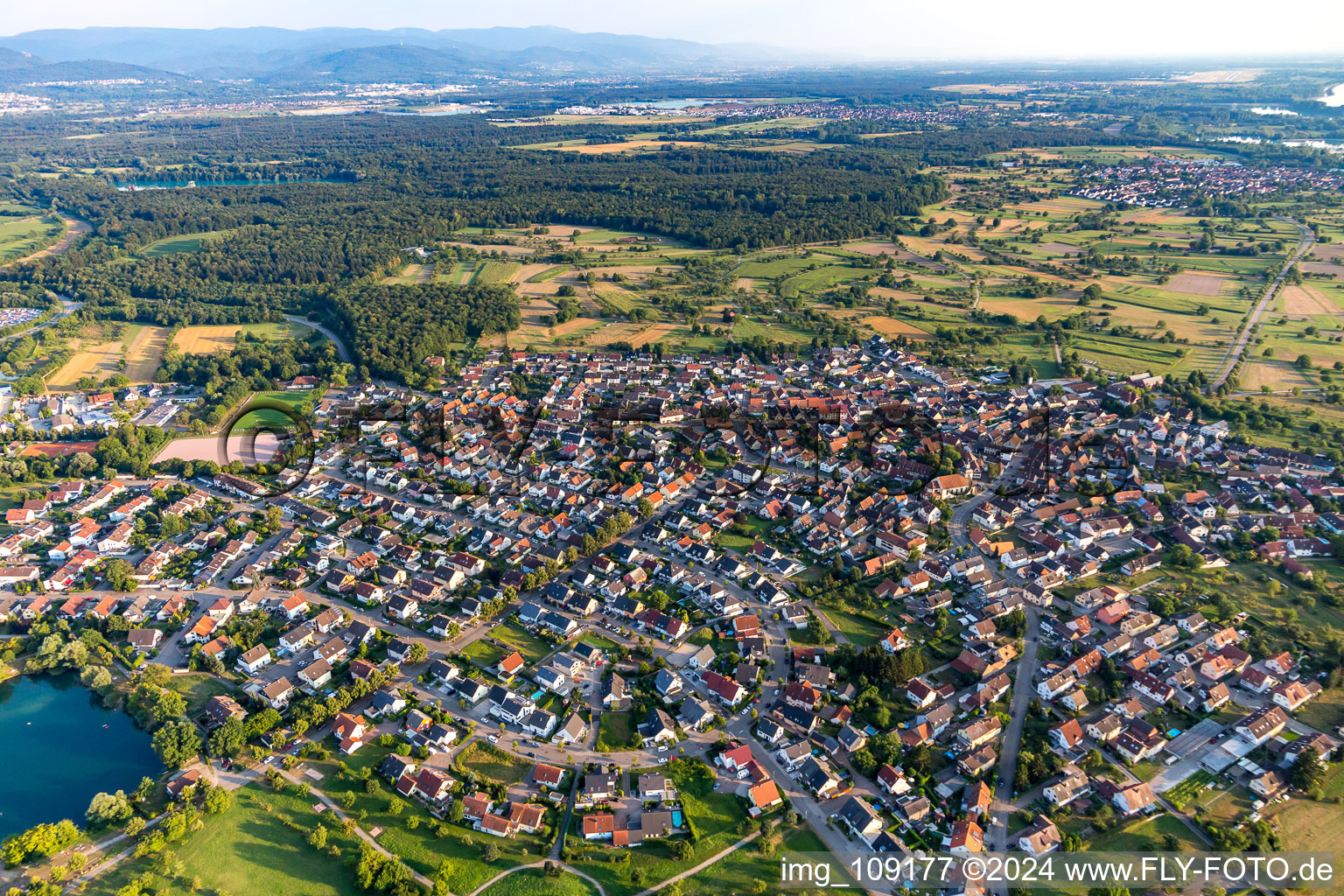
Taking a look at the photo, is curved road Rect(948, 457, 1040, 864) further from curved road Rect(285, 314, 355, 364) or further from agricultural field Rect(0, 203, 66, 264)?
agricultural field Rect(0, 203, 66, 264)

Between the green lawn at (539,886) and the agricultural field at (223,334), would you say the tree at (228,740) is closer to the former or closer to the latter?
the green lawn at (539,886)

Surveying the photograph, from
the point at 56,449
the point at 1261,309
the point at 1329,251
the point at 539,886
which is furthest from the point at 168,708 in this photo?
the point at 1329,251

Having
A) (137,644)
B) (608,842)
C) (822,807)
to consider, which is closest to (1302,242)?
(822,807)

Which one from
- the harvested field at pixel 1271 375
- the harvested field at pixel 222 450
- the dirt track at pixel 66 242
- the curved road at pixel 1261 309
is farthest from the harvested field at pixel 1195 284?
the dirt track at pixel 66 242

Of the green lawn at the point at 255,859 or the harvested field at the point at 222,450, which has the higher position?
the harvested field at the point at 222,450

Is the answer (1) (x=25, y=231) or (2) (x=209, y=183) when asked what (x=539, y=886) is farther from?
(2) (x=209, y=183)

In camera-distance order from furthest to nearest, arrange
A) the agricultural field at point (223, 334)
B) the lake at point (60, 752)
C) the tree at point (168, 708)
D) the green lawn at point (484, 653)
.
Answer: the agricultural field at point (223, 334), the green lawn at point (484, 653), the tree at point (168, 708), the lake at point (60, 752)

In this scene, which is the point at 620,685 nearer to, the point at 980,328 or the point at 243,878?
the point at 243,878
